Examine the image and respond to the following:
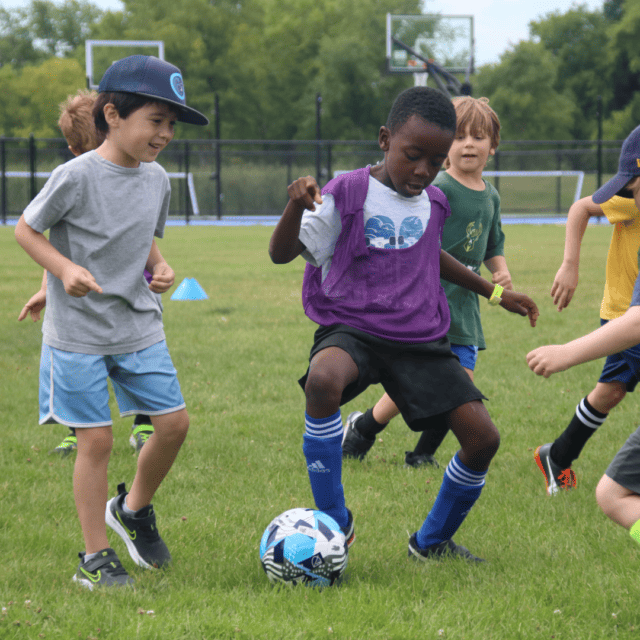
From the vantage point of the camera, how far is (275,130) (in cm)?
5497

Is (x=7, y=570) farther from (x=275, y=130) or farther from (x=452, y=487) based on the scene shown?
(x=275, y=130)

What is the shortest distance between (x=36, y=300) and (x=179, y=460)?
1338 mm

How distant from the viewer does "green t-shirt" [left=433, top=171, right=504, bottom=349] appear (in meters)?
4.22

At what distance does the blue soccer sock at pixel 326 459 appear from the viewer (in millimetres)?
3123

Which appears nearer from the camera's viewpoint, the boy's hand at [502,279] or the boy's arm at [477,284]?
the boy's arm at [477,284]

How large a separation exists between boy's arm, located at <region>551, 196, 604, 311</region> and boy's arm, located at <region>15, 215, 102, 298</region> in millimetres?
2232

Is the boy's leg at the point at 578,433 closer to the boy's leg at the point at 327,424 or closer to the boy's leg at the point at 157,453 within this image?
the boy's leg at the point at 327,424

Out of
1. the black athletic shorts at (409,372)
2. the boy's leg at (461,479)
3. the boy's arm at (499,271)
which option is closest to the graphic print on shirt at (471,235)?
the boy's arm at (499,271)

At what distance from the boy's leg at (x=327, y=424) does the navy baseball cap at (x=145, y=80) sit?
44.3 inches

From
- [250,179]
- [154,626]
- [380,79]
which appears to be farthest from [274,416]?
[380,79]

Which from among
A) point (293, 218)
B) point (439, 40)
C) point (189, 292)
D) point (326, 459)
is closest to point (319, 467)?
point (326, 459)

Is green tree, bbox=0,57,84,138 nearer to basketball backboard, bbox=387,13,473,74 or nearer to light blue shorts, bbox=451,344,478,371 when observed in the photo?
basketball backboard, bbox=387,13,473,74

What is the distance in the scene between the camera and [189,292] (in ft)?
34.7

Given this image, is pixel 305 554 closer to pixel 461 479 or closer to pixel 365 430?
pixel 461 479
